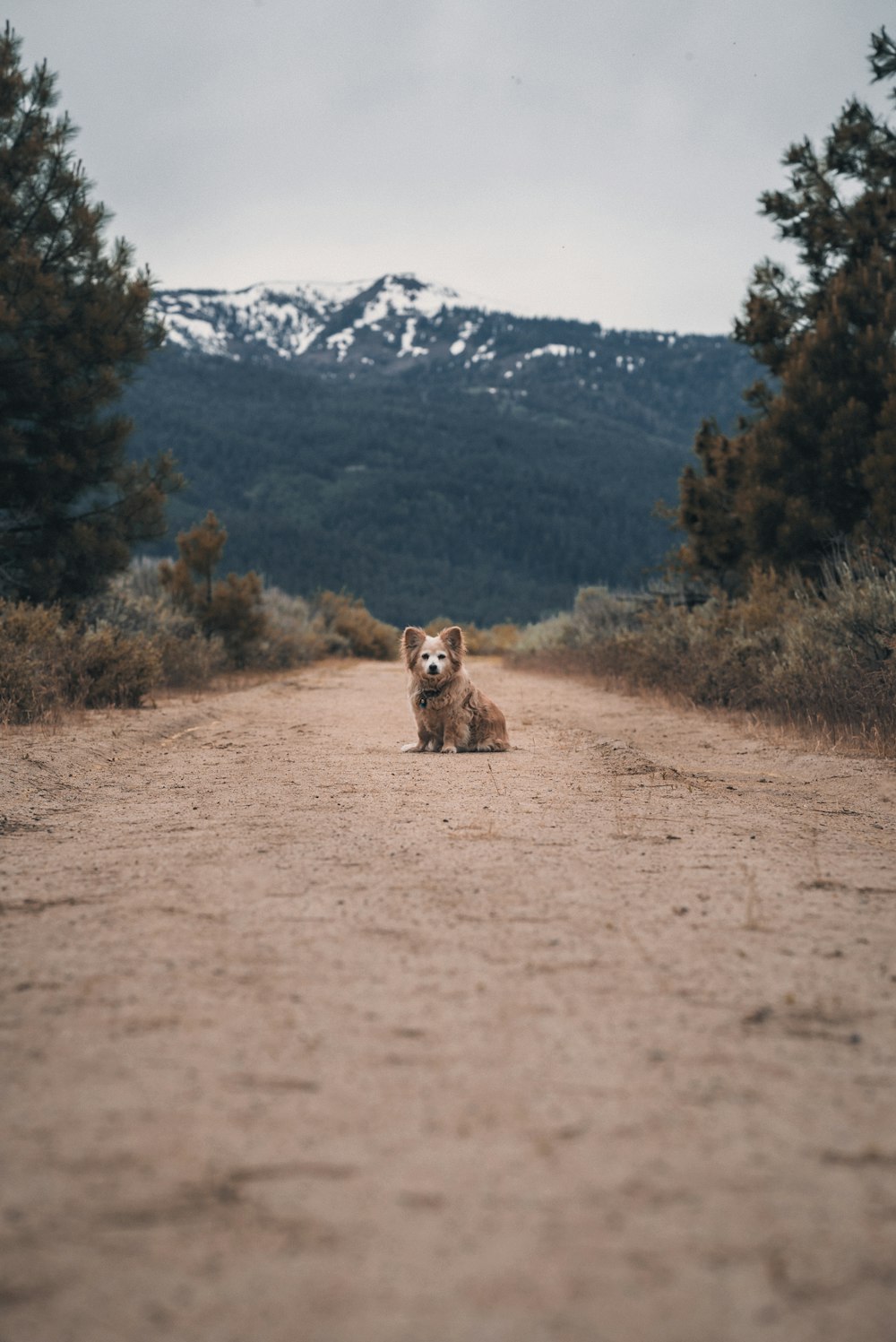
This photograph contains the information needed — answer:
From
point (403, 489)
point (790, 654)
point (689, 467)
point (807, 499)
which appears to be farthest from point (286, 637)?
point (403, 489)

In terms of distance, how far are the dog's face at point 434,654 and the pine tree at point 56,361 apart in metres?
7.89

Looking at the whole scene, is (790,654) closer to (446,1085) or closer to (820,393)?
(820,393)

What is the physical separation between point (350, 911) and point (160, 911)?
0.72m

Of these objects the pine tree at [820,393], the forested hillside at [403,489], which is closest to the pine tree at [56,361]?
the pine tree at [820,393]

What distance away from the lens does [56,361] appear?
15.8m

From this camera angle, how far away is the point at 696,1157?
222cm

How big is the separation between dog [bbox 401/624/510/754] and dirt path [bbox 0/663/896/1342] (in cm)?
390

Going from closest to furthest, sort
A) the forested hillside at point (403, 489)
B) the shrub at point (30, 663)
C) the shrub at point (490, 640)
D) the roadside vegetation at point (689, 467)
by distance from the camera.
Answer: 1. the shrub at point (30, 663)
2. the roadside vegetation at point (689, 467)
3. the shrub at point (490, 640)
4. the forested hillside at point (403, 489)

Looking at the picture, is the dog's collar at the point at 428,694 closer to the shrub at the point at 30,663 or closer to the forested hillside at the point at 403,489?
the shrub at the point at 30,663

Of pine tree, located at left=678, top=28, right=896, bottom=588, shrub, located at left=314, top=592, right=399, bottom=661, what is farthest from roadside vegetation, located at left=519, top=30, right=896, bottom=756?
shrub, located at left=314, top=592, right=399, bottom=661

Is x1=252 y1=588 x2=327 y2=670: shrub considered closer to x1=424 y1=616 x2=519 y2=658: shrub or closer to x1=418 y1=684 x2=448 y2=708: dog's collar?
x1=424 y1=616 x2=519 y2=658: shrub

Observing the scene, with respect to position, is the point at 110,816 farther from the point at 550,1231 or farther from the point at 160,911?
the point at 550,1231

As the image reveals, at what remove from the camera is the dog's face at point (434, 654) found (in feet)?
30.9

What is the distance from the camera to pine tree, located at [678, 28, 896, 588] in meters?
16.4
